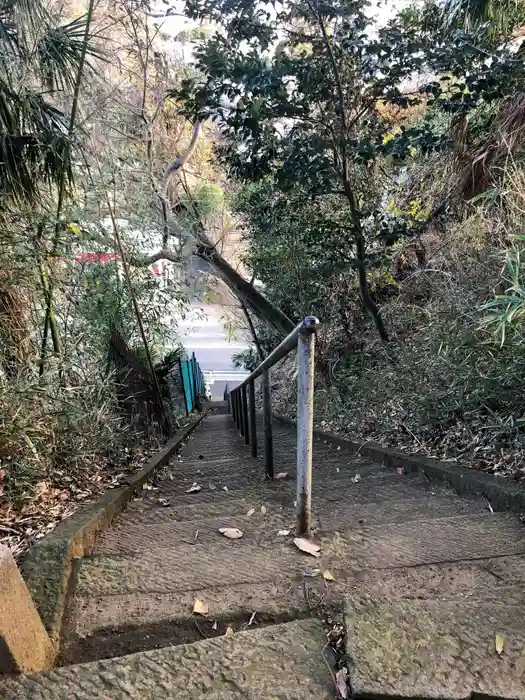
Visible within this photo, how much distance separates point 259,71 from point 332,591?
3.63 m

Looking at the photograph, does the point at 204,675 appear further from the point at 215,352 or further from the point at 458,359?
the point at 215,352

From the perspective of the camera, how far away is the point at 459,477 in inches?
95.5

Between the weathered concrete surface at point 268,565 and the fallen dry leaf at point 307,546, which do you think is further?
the fallen dry leaf at point 307,546

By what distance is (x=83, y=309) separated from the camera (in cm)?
416

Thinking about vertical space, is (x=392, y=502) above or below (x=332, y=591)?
below

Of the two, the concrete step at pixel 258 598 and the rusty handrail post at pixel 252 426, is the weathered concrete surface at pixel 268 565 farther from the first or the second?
the rusty handrail post at pixel 252 426

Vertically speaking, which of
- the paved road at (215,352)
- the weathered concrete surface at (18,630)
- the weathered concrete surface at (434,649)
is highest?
the weathered concrete surface at (18,630)

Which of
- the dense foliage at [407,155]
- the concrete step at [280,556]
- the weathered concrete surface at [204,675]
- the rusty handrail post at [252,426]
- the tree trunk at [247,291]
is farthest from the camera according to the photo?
the tree trunk at [247,291]

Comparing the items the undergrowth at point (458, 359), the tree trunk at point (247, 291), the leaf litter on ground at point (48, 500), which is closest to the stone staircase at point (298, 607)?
the leaf litter on ground at point (48, 500)

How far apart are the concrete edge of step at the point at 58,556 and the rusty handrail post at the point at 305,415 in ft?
2.53

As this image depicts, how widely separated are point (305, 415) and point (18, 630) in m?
1.04

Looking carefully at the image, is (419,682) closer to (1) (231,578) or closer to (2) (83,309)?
(1) (231,578)

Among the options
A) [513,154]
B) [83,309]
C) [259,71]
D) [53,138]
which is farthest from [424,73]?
[83,309]

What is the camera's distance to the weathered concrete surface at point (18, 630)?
982 millimetres
